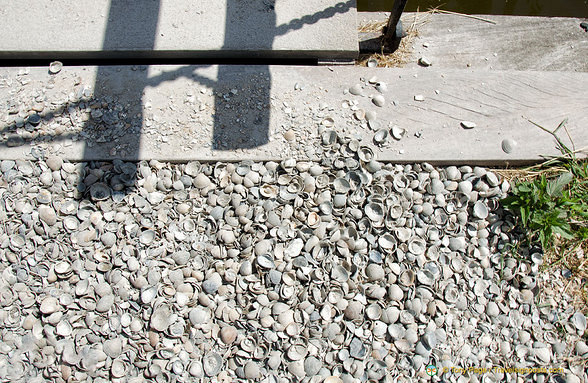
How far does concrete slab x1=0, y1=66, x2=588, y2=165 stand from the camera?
85.4 inches

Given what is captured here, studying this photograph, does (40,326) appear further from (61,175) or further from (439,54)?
(439,54)

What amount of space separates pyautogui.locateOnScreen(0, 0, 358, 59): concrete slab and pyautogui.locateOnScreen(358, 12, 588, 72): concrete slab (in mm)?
413

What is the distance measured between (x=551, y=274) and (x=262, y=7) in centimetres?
208

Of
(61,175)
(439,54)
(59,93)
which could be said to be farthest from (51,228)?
(439,54)

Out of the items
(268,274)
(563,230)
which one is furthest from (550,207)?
(268,274)

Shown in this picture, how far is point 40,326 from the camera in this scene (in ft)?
6.08

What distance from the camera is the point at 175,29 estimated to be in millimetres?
2391

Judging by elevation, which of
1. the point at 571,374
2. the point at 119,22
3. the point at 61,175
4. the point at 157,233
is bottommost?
the point at 571,374

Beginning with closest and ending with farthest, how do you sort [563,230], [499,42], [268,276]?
1. [268,276]
2. [563,230]
3. [499,42]

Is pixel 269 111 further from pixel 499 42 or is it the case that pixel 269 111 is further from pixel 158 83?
pixel 499 42

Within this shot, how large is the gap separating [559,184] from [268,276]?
58.7 inches

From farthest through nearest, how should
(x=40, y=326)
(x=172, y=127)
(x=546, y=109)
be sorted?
1. (x=546, y=109)
2. (x=172, y=127)
3. (x=40, y=326)

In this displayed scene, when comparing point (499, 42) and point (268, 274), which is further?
point (499, 42)

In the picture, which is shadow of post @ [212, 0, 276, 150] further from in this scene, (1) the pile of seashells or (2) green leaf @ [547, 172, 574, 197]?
(2) green leaf @ [547, 172, 574, 197]
